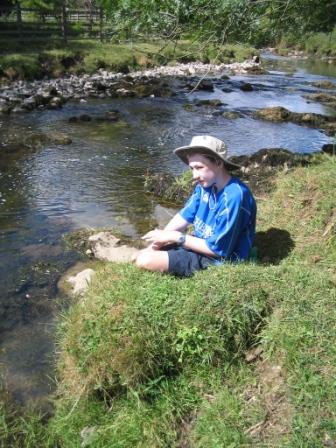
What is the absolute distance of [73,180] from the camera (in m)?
10.4

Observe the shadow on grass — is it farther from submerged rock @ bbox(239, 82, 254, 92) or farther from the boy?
submerged rock @ bbox(239, 82, 254, 92)

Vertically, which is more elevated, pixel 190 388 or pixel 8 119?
pixel 190 388

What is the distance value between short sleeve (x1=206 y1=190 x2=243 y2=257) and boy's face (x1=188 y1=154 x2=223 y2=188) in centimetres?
27

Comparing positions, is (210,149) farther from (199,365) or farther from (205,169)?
(199,365)

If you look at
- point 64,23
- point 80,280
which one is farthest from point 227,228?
point 64,23

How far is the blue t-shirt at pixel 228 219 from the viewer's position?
14.0ft

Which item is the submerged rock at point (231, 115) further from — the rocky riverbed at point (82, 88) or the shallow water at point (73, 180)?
the rocky riverbed at point (82, 88)

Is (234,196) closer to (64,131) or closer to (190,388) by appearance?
(190,388)

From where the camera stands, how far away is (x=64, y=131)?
571 inches

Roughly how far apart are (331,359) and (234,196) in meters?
1.66

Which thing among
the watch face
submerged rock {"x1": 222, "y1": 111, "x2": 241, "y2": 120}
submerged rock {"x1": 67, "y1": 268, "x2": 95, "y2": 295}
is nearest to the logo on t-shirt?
the watch face

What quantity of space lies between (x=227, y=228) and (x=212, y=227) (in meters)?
0.30

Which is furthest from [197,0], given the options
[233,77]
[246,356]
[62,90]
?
[233,77]

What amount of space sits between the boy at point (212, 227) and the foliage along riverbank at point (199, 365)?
0.22 metres
